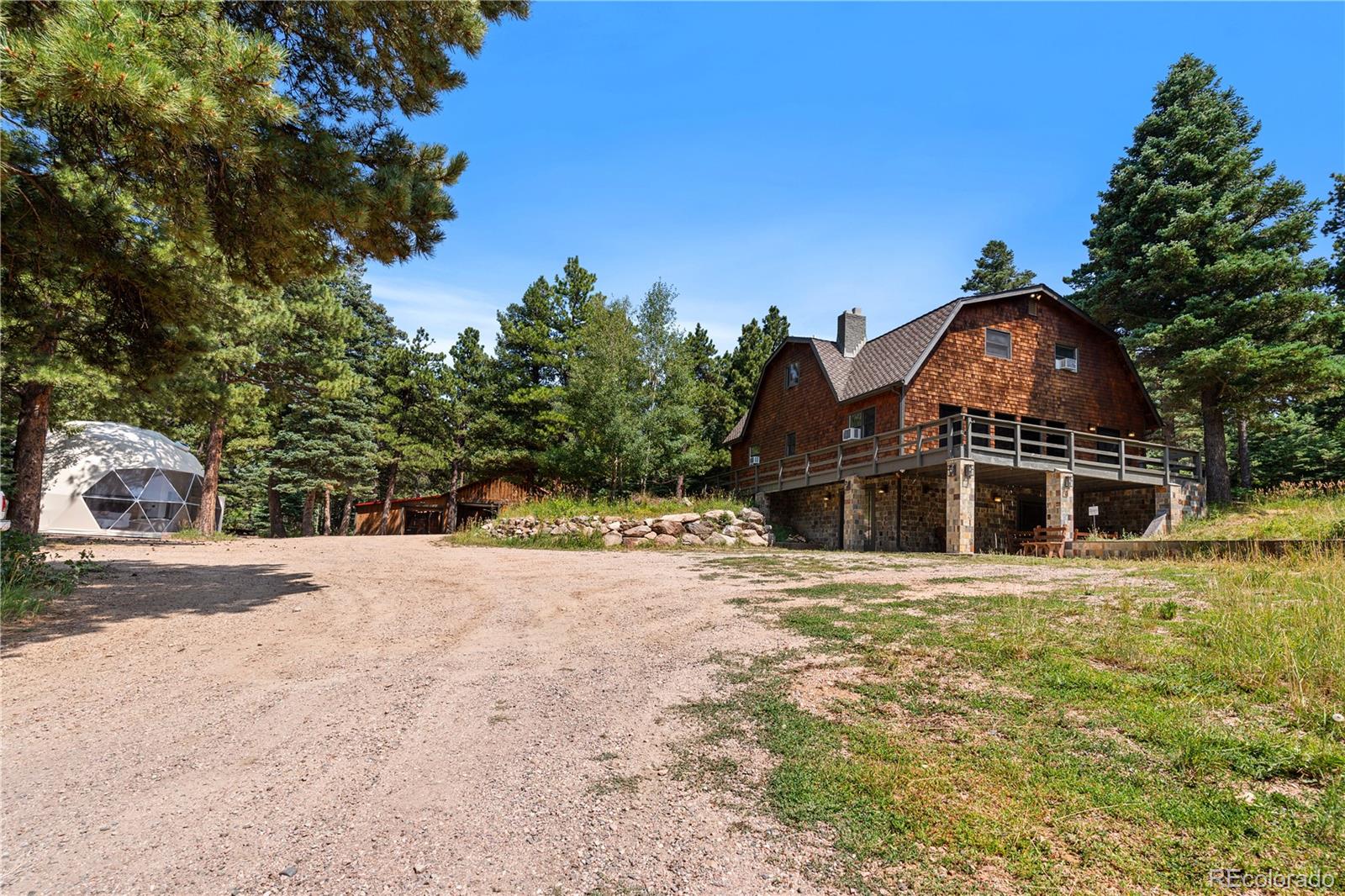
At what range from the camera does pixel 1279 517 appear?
15.4m

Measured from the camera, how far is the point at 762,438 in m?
27.7

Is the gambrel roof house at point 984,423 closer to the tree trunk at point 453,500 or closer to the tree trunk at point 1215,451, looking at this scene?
the tree trunk at point 1215,451

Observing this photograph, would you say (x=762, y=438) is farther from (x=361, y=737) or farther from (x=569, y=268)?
(x=361, y=737)

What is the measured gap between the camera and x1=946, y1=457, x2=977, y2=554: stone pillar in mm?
16922

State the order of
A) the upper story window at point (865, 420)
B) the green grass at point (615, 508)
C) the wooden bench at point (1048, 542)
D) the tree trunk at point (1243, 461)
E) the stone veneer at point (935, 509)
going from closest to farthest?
1. the wooden bench at point (1048, 542)
2. the green grass at point (615, 508)
3. the stone veneer at point (935, 509)
4. the upper story window at point (865, 420)
5. the tree trunk at point (1243, 461)

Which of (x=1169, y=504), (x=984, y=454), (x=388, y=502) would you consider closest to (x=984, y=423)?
(x=984, y=454)

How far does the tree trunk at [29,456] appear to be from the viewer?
13077 mm

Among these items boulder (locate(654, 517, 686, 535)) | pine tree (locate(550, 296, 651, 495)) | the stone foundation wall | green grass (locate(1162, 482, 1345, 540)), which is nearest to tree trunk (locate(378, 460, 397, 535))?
pine tree (locate(550, 296, 651, 495))

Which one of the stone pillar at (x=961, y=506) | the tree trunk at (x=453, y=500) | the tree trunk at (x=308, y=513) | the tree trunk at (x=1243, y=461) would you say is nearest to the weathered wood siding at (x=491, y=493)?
the tree trunk at (x=453, y=500)

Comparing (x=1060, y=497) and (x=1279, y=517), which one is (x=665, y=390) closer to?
(x=1060, y=497)

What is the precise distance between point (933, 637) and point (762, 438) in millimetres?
22311

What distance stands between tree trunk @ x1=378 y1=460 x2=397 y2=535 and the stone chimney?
25431 mm

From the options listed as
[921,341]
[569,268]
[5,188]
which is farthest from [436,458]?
[5,188]

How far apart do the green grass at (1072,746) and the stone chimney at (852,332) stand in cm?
1978
